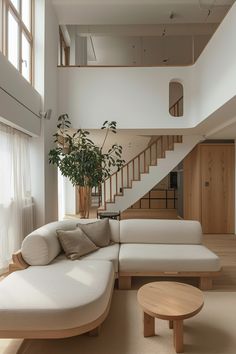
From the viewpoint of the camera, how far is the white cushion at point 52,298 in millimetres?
1890

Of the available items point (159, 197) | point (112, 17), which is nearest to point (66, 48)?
point (112, 17)

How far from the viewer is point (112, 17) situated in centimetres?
581

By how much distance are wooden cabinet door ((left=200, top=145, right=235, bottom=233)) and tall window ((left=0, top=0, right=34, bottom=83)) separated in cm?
427

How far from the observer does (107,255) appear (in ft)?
10.4

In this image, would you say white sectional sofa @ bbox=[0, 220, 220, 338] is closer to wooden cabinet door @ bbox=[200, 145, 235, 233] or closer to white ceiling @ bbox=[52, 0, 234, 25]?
wooden cabinet door @ bbox=[200, 145, 235, 233]

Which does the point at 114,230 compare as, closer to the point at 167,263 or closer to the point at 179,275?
the point at 167,263

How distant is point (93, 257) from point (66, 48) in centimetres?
605

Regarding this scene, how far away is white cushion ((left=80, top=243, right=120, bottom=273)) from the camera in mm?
3088

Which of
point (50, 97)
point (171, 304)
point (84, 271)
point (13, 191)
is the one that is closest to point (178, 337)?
point (171, 304)

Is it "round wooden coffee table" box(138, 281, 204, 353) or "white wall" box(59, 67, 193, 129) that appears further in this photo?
"white wall" box(59, 67, 193, 129)

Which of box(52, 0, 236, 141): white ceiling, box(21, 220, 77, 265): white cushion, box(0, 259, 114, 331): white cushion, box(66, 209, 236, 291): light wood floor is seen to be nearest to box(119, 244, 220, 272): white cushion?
box(66, 209, 236, 291): light wood floor

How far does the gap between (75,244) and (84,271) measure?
23.7 inches

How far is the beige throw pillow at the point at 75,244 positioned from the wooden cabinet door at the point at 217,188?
3985mm

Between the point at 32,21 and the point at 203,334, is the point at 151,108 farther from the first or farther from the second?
the point at 203,334
